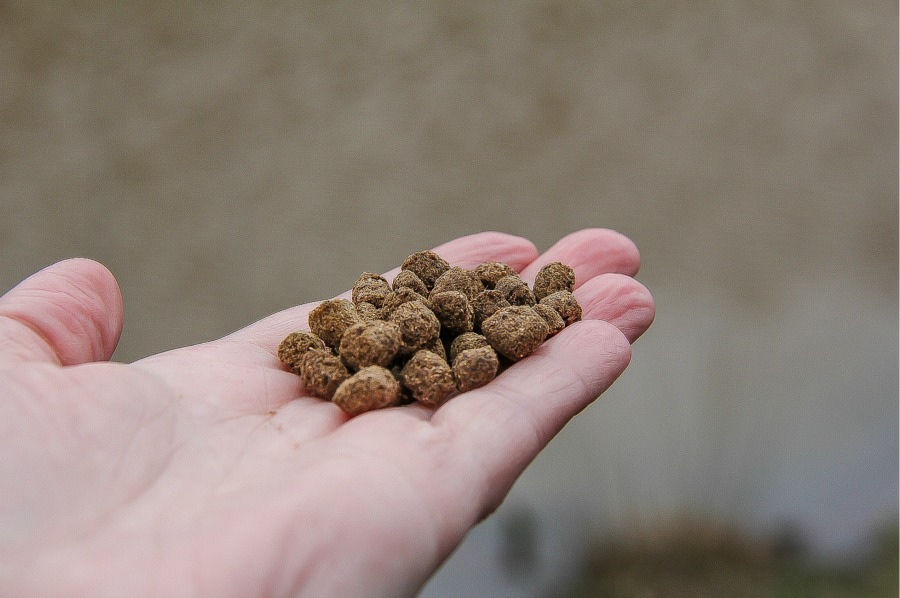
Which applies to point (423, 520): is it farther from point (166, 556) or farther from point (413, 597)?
point (166, 556)

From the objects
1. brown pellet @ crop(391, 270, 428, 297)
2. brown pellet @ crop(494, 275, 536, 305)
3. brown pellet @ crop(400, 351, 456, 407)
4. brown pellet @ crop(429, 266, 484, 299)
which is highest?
brown pellet @ crop(494, 275, 536, 305)

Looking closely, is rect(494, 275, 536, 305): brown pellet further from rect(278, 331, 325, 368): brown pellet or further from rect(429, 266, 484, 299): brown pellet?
rect(278, 331, 325, 368): brown pellet

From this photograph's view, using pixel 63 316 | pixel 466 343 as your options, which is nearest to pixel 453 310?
pixel 466 343

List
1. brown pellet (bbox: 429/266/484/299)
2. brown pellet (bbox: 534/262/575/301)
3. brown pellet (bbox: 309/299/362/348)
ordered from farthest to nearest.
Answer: brown pellet (bbox: 534/262/575/301)
brown pellet (bbox: 429/266/484/299)
brown pellet (bbox: 309/299/362/348)

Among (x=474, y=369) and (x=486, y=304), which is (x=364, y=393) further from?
(x=486, y=304)

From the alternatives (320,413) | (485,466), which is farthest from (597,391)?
(320,413)

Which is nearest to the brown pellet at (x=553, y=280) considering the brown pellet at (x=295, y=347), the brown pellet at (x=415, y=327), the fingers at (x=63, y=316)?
the brown pellet at (x=415, y=327)

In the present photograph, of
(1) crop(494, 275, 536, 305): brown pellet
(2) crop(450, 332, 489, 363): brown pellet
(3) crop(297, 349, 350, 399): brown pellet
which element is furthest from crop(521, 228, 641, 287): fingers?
(3) crop(297, 349, 350, 399): brown pellet
